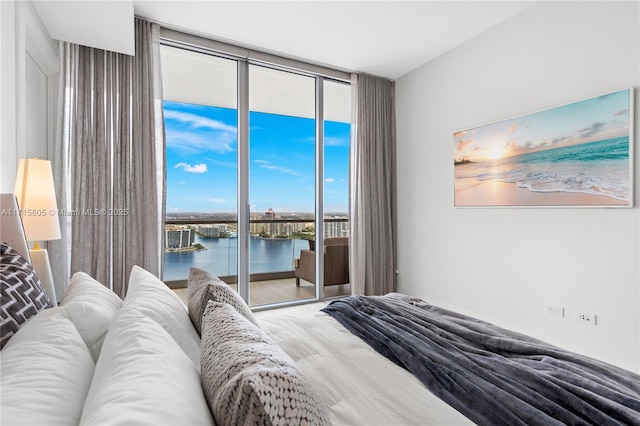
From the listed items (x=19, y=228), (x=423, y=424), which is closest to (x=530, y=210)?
(x=423, y=424)

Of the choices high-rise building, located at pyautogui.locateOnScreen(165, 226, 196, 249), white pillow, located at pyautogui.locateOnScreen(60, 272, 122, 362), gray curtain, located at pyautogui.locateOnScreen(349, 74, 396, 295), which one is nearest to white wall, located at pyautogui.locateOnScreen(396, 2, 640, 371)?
gray curtain, located at pyautogui.locateOnScreen(349, 74, 396, 295)

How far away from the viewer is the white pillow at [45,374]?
0.58 m

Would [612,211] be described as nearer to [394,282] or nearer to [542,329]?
[542,329]

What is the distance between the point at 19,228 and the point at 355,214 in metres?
3.22

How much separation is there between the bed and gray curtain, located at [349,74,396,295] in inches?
97.4

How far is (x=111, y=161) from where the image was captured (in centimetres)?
302

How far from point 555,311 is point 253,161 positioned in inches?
128

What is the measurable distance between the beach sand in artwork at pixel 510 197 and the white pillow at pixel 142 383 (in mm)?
2958

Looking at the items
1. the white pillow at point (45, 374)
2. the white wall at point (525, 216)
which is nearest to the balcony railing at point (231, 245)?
the white wall at point (525, 216)

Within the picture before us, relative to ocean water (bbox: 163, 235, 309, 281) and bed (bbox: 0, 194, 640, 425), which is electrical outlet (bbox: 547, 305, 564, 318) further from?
ocean water (bbox: 163, 235, 309, 281)

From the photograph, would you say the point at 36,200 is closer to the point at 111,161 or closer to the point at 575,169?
the point at 111,161

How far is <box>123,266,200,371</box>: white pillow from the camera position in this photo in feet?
3.59

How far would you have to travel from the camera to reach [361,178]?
Result: 4.24 m

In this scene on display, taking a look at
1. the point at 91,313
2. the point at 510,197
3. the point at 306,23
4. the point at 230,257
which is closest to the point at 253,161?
the point at 230,257
